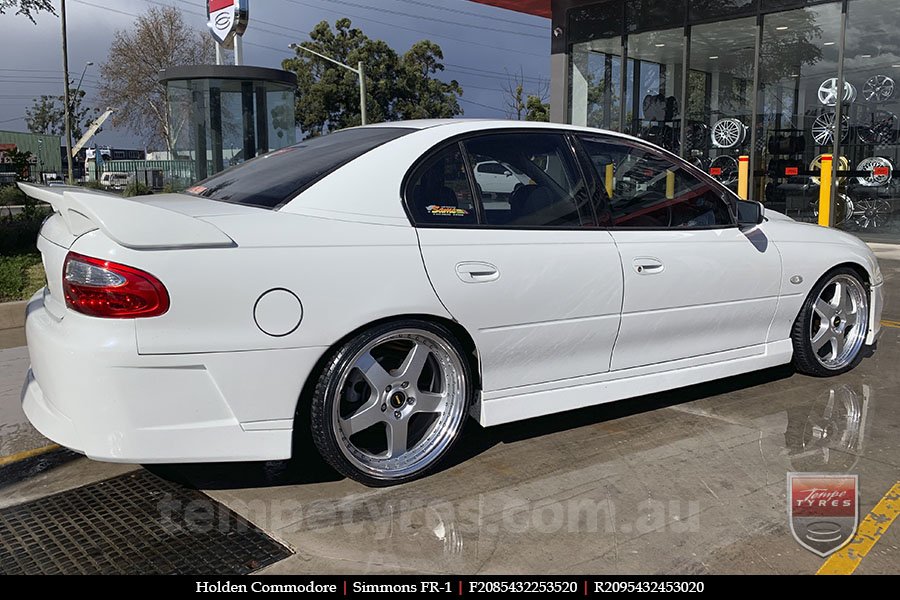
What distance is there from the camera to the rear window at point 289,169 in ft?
11.5

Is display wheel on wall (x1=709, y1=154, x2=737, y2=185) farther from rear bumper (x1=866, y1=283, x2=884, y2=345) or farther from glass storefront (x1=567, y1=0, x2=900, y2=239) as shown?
rear bumper (x1=866, y1=283, x2=884, y2=345)

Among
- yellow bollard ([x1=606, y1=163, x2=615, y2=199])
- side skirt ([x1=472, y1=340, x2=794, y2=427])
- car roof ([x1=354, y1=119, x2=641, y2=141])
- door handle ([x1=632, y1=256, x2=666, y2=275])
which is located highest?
car roof ([x1=354, y1=119, x2=641, y2=141])

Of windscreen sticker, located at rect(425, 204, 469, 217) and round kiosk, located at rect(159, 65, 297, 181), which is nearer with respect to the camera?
windscreen sticker, located at rect(425, 204, 469, 217)

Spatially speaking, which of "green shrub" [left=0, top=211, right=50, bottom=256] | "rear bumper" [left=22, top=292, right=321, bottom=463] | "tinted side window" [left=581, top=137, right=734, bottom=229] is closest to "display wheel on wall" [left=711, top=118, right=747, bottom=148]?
"tinted side window" [left=581, top=137, right=734, bottom=229]

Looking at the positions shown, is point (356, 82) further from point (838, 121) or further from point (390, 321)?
point (390, 321)

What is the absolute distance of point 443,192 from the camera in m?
3.63

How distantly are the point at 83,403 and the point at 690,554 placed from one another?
227cm

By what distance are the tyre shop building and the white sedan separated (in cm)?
1013

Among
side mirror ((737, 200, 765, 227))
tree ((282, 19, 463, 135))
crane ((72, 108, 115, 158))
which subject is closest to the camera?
side mirror ((737, 200, 765, 227))

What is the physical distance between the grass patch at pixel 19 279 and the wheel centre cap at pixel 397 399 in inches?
212

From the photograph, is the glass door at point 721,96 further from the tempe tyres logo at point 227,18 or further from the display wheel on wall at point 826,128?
the tempe tyres logo at point 227,18

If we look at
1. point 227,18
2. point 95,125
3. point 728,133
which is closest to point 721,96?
point 728,133

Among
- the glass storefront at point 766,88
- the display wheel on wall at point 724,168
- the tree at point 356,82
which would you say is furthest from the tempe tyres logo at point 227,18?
the tree at point 356,82

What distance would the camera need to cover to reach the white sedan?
2.96 m
